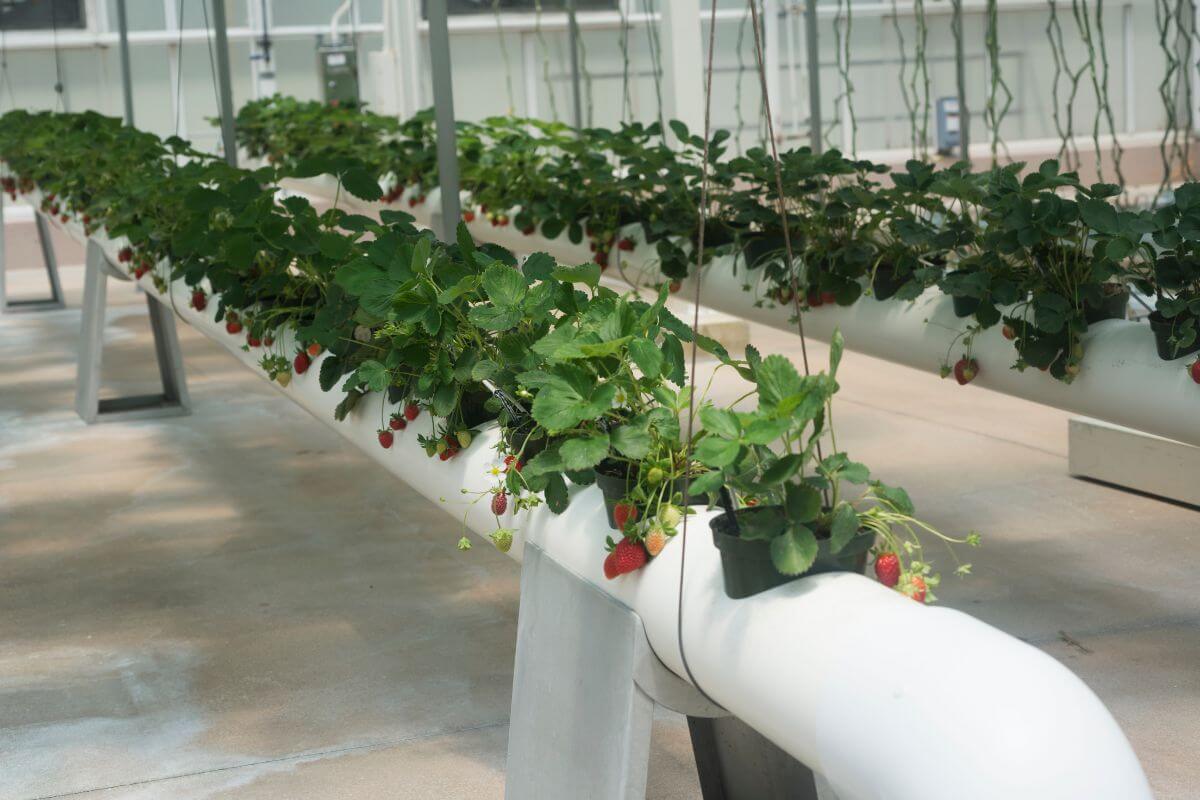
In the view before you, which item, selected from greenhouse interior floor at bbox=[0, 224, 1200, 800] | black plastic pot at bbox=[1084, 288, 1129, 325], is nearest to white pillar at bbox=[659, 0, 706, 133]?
greenhouse interior floor at bbox=[0, 224, 1200, 800]

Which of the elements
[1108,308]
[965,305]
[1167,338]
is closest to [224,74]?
[965,305]

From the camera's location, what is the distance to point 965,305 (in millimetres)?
2775

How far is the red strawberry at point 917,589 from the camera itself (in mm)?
1374

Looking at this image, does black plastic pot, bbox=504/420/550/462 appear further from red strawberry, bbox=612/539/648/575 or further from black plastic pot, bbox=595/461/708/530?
red strawberry, bbox=612/539/648/575

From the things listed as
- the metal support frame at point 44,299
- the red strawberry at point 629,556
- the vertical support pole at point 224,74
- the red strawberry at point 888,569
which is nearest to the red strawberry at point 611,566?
the red strawberry at point 629,556

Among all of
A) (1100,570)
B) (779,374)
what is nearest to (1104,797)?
(779,374)

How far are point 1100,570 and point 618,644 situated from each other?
211cm

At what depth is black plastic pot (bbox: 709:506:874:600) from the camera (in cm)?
135

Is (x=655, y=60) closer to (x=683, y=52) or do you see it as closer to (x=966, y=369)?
(x=683, y=52)

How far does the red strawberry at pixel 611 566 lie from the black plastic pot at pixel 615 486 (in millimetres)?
52

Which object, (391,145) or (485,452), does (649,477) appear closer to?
(485,452)

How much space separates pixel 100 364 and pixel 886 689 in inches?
212

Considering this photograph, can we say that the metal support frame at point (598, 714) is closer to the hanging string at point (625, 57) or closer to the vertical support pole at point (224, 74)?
the hanging string at point (625, 57)

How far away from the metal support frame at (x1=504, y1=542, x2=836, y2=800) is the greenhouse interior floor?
1.49ft
